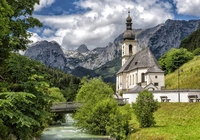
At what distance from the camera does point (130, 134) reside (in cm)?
3028

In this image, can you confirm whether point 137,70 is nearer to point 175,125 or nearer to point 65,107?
point 65,107

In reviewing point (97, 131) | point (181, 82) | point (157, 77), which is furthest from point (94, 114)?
point (181, 82)

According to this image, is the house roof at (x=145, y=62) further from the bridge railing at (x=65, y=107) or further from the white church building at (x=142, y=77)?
the bridge railing at (x=65, y=107)

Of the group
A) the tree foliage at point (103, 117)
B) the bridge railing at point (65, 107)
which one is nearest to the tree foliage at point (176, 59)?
the tree foliage at point (103, 117)

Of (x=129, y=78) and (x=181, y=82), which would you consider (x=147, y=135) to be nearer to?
(x=181, y=82)

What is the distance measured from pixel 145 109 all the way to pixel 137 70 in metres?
44.5

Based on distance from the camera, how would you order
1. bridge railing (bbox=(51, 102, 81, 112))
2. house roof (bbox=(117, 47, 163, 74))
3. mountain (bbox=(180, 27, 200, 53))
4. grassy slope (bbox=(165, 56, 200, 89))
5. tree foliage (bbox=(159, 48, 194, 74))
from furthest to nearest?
mountain (bbox=(180, 27, 200, 53)), tree foliage (bbox=(159, 48, 194, 74)), house roof (bbox=(117, 47, 163, 74)), grassy slope (bbox=(165, 56, 200, 89)), bridge railing (bbox=(51, 102, 81, 112))

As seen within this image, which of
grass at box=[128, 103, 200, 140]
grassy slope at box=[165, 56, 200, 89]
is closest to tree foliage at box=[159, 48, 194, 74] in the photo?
grassy slope at box=[165, 56, 200, 89]

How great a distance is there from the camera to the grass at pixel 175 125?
2280 cm

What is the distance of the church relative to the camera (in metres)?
66.4

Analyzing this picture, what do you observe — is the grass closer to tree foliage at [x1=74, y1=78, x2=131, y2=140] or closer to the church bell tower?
tree foliage at [x1=74, y1=78, x2=131, y2=140]

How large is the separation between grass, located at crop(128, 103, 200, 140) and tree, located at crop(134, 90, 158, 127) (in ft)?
2.74

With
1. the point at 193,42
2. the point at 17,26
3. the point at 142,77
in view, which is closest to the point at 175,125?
the point at 17,26

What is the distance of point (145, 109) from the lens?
1190 inches
